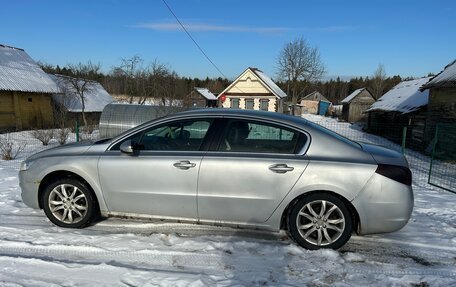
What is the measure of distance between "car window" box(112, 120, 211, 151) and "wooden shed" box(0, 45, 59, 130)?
22.3m

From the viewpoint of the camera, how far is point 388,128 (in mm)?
24547

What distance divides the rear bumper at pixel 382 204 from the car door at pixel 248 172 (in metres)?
0.77

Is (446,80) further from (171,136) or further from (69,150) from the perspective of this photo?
(69,150)

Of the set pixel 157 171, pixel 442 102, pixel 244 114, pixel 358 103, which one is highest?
pixel 358 103

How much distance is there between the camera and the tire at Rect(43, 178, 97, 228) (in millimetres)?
4371

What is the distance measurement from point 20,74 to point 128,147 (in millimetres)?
25846

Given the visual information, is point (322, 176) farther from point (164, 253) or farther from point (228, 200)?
point (164, 253)

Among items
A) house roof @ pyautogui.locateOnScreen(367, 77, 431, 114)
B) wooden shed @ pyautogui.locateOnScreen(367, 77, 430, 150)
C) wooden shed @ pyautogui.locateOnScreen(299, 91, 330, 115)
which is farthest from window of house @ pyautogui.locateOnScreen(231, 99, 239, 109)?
wooden shed @ pyautogui.locateOnScreen(299, 91, 330, 115)

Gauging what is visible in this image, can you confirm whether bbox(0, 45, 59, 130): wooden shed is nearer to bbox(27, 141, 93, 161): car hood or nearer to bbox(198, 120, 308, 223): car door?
bbox(27, 141, 93, 161): car hood

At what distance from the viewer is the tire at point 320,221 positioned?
3834 millimetres

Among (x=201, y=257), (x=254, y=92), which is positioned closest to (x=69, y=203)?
A: (x=201, y=257)

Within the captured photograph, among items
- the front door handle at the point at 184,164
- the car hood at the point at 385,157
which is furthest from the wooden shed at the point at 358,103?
the front door handle at the point at 184,164

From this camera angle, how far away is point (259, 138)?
4.18 meters

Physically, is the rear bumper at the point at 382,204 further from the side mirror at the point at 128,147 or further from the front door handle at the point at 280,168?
the side mirror at the point at 128,147
